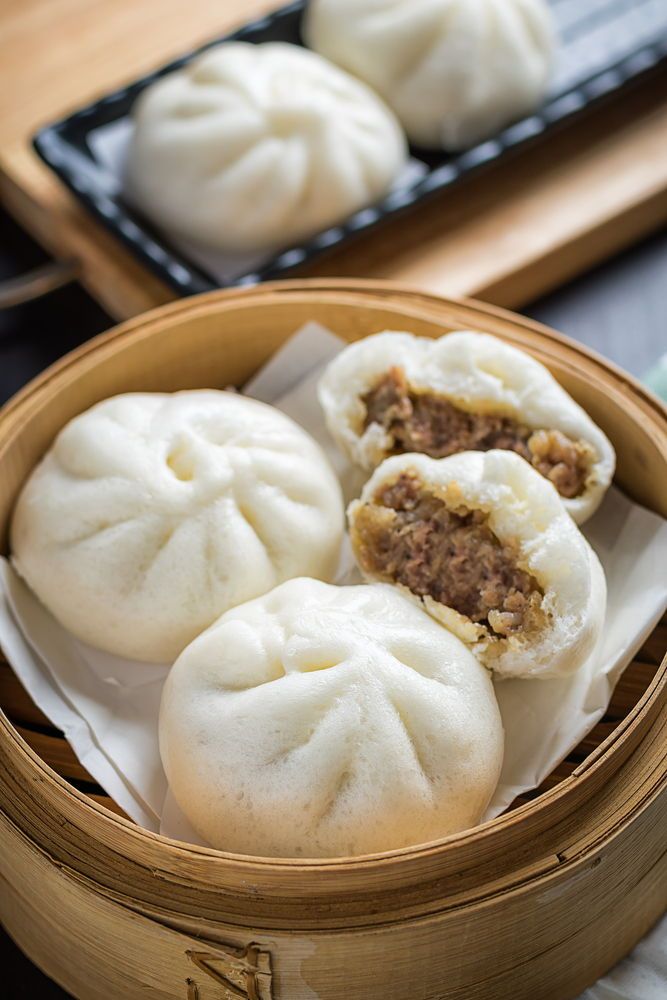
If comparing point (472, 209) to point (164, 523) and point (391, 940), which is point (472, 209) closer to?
point (164, 523)

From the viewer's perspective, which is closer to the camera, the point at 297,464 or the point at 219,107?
the point at 297,464

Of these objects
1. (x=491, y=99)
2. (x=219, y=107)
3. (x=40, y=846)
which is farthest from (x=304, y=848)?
(x=491, y=99)

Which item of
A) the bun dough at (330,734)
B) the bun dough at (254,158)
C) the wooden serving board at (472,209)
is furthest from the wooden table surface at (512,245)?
the bun dough at (330,734)

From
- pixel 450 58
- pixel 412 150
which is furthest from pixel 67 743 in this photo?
pixel 450 58

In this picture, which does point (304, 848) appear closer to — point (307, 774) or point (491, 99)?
point (307, 774)

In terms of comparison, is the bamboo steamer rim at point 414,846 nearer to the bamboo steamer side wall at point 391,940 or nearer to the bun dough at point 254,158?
the bamboo steamer side wall at point 391,940

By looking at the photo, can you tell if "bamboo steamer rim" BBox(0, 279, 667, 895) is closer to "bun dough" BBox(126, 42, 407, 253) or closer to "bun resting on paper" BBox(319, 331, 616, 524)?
"bun resting on paper" BBox(319, 331, 616, 524)
